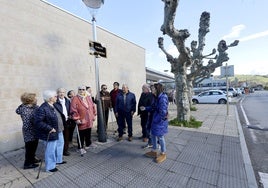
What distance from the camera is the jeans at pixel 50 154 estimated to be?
3.27m

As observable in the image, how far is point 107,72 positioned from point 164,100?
17.3ft

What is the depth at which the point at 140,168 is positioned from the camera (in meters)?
3.50

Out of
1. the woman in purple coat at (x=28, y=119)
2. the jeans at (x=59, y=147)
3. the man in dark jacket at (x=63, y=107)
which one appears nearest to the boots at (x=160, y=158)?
the jeans at (x=59, y=147)

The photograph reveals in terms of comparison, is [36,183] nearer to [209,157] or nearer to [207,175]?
[207,175]

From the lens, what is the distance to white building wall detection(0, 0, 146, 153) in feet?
14.8

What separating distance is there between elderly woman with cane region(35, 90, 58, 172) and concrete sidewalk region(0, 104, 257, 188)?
31 centimetres

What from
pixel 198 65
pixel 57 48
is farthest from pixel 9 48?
pixel 198 65

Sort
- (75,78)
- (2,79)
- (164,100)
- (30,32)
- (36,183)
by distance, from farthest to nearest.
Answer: (75,78), (30,32), (2,79), (164,100), (36,183)

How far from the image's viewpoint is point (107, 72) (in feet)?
27.4

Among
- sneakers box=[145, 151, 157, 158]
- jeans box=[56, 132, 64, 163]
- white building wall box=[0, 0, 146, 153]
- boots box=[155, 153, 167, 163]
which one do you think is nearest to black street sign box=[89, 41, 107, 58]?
white building wall box=[0, 0, 146, 153]

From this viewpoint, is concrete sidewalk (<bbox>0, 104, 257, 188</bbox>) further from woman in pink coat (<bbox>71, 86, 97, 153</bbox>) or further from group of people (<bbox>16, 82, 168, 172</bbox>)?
woman in pink coat (<bbox>71, 86, 97, 153</bbox>)

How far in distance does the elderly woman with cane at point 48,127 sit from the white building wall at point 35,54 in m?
2.11

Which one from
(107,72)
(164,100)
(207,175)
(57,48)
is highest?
(57,48)

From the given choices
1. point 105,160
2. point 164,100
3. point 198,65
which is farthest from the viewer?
point 198,65
